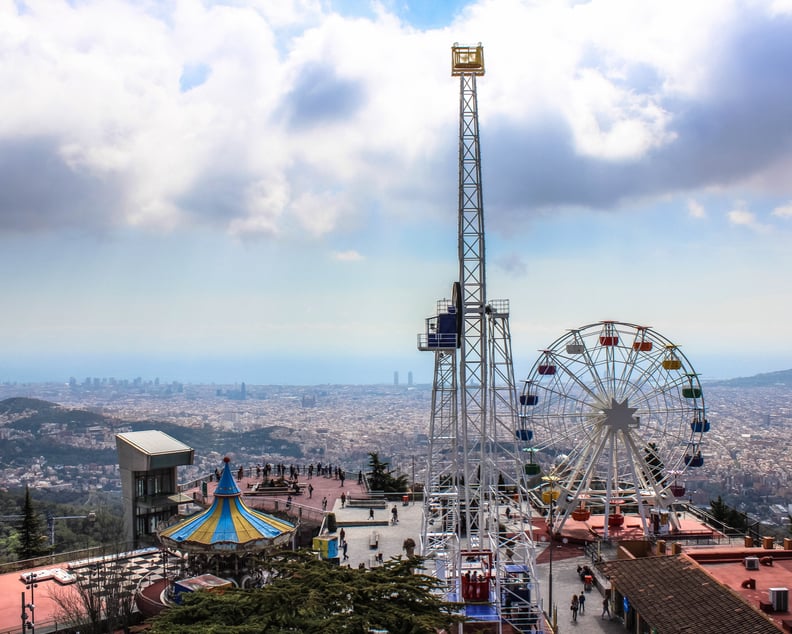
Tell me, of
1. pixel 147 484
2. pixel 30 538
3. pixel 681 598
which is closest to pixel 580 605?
pixel 681 598

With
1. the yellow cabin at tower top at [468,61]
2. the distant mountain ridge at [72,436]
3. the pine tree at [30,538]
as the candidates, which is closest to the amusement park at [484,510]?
the yellow cabin at tower top at [468,61]

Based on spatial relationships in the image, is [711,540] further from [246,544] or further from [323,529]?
[246,544]

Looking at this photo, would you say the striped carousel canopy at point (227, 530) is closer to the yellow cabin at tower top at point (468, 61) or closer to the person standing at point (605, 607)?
the person standing at point (605, 607)

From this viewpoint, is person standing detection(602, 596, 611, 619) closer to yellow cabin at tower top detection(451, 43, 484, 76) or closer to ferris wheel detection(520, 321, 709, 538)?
ferris wheel detection(520, 321, 709, 538)

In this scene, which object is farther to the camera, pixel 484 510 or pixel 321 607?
pixel 484 510

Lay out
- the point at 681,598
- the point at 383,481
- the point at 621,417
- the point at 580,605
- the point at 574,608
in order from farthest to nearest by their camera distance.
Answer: the point at 383,481
the point at 621,417
the point at 580,605
the point at 574,608
the point at 681,598

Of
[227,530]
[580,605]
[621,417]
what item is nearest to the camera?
[580,605]

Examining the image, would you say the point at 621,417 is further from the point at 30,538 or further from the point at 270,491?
the point at 30,538

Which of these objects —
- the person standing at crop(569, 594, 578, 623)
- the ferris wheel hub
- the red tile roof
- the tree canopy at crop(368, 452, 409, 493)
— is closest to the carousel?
the person standing at crop(569, 594, 578, 623)
